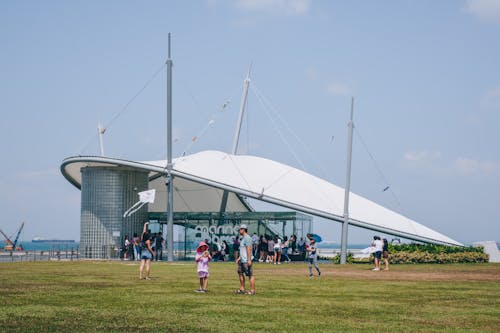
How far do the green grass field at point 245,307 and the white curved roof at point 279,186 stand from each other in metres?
22.2

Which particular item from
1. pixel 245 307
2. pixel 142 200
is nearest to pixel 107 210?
pixel 142 200

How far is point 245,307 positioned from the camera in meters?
15.0

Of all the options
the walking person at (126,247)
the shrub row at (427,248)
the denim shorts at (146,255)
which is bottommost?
the walking person at (126,247)

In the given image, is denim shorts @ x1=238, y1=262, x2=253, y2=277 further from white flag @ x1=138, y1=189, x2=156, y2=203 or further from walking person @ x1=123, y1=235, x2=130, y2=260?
walking person @ x1=123, y1=235, x2=130, y2=260

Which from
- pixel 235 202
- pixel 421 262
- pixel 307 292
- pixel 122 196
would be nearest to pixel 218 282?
pixel 307 292

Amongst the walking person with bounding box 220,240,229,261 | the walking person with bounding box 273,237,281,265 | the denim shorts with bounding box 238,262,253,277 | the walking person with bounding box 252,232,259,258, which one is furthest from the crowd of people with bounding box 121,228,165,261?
the denim shorts with bounding box 238,262,253,277

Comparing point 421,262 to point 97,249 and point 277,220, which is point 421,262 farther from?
point 97,249

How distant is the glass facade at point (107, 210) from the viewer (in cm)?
4919

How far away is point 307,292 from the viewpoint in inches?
756

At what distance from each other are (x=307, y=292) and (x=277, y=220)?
89.5 ft

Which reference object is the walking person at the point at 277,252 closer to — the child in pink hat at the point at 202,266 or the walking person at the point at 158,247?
the walking person at the point at 158,247

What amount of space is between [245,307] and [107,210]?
3539 cm

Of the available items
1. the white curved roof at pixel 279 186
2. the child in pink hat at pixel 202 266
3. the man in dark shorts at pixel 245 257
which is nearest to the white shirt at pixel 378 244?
the white curved roof at pixel 279 186

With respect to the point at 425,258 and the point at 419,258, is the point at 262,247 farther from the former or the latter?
the point at 425,258
